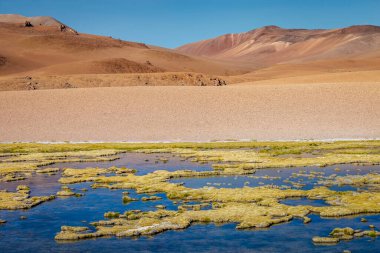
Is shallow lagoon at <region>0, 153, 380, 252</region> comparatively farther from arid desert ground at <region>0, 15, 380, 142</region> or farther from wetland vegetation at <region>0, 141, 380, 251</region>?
arid desert ground at <region>0, 15, 380, 142</region>

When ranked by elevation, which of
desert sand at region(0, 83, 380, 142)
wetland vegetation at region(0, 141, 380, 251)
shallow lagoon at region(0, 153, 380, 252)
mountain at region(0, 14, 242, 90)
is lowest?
shallow lagoon at region(0, 153, 380, 252)

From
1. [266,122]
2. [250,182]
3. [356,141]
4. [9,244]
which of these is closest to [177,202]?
[250,182]

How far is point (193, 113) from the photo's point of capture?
44.8 m

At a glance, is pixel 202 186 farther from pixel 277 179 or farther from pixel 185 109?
pixel 185 109

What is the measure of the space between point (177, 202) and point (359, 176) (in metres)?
7.02

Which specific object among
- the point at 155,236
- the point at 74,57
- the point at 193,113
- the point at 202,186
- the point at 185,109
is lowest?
the point at 155,236

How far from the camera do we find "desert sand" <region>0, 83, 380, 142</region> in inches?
1517

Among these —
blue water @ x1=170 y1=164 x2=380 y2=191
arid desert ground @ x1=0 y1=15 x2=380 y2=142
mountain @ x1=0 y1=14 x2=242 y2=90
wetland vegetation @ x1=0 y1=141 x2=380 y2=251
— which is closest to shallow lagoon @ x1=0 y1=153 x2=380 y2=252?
wetland vegetation @ x1=0 y1=141 x2=380 y2=251

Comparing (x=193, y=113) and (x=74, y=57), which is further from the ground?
(x=74, y=57)

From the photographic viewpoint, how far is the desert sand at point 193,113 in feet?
126

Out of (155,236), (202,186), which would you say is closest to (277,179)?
(202,186)

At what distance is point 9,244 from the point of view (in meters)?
13.1

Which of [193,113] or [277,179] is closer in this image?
[277,179]

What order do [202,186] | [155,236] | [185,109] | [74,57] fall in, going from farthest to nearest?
[74,57] < [185,109] < [202,186] < [155,236]
